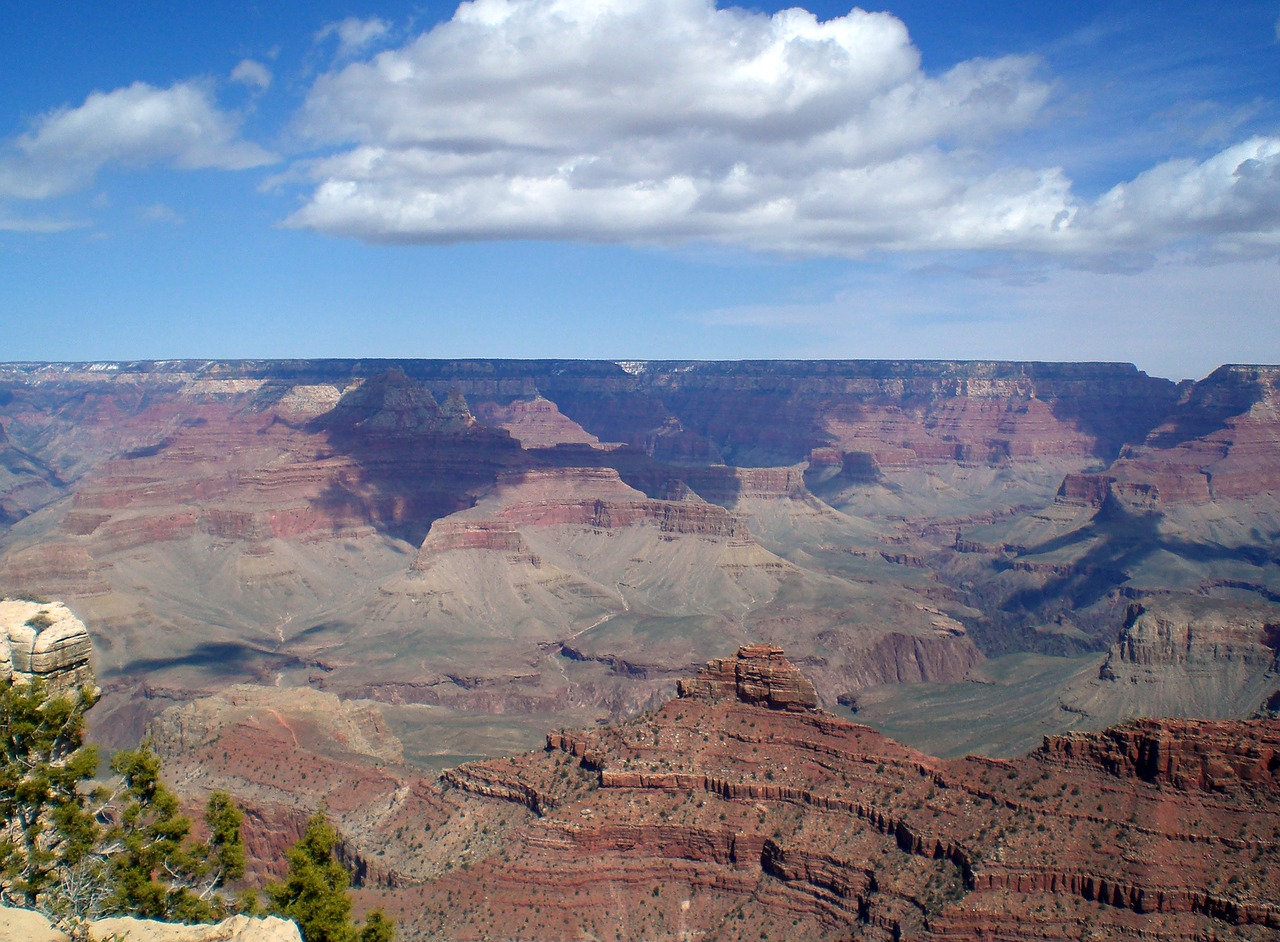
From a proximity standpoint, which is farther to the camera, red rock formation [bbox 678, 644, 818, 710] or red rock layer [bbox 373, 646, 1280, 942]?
red rock formation [bbox 678, 644, 818, 710]

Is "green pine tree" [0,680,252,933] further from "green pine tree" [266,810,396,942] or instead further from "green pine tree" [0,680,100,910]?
"green pine tree" [266,810,396,942]

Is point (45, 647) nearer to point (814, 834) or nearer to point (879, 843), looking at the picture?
point (814, 834)

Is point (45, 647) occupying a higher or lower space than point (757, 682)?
higher

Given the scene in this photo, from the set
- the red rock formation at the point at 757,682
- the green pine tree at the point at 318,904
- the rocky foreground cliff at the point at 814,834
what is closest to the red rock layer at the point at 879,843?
the rocky foreground cliff at the point at 814,834

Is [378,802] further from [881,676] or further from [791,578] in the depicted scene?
[791,578]

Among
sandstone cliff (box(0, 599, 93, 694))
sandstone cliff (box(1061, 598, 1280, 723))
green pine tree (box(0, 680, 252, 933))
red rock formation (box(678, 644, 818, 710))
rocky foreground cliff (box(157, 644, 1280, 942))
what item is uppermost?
sandstone cliff (box(0, 599, 93, 694))

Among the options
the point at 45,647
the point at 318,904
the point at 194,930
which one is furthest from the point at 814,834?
the point at 45,647

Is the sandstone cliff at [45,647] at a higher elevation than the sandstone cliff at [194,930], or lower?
higher

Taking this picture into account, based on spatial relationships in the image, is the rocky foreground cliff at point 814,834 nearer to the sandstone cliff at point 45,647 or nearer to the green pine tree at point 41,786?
the sandstone cliff at point 45,647

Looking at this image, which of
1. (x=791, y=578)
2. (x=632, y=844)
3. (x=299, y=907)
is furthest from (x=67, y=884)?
(x=791, y=578)

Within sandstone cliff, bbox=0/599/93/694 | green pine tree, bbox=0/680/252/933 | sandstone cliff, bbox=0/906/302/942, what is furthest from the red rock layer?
sandstone cliff, bbox=0/906/302/942

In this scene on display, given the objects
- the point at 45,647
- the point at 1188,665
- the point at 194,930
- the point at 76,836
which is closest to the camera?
the point at 194,930

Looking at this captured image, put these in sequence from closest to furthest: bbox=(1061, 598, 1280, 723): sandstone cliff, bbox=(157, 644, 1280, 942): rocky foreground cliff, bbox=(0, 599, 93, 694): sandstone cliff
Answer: bbox=(0, 599, 93, 694): sandstone cliff → bbox=(157, 644, 1280, 942): rocky foreground cliff → bbox=(1061, 598, 1280, 723): sandstone cliff

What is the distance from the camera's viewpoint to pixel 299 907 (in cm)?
3319
